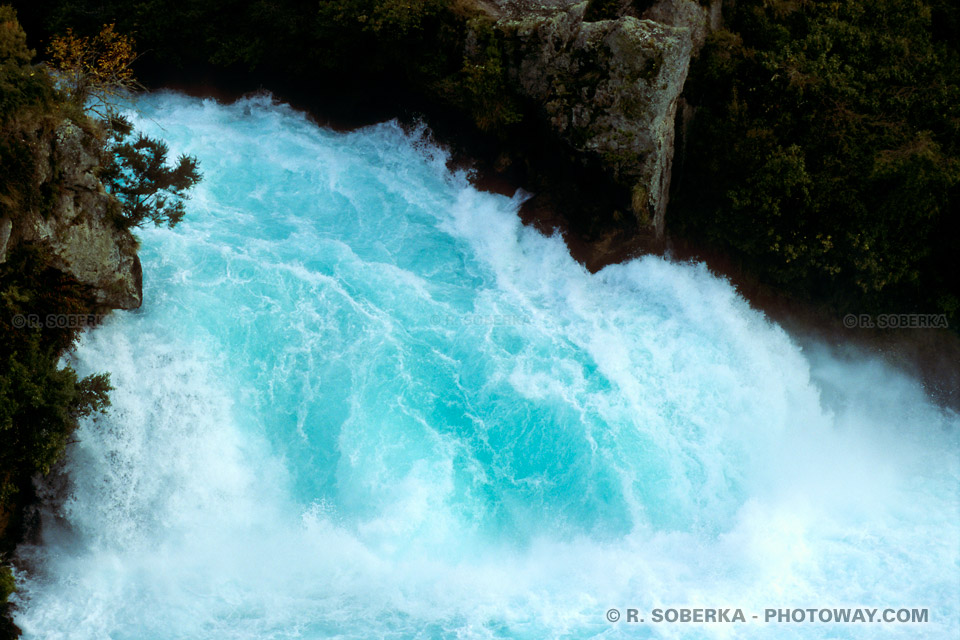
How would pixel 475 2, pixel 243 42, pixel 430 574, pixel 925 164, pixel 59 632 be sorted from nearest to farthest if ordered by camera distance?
pixel 59 632
pixel 430 574
pixel 925 164
pixel 475 2
pixel 243 42

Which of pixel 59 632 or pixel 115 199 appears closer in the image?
pixel 59 632

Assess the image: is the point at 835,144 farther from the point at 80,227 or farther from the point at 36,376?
the point at 36,376

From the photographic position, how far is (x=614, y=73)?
1958cm

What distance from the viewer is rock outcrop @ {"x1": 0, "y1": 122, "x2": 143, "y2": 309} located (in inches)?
596

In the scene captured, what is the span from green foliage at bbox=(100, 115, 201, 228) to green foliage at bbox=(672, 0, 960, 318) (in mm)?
14945

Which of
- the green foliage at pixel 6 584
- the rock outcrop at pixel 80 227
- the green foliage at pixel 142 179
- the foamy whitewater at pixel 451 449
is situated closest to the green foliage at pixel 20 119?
the rock outcrop at pixel 80 227

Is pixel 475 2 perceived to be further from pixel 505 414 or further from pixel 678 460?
pixel 678 460

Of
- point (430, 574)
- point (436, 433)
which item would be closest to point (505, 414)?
point (436, 433)

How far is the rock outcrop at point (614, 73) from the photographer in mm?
19406

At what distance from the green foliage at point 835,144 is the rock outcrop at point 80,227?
1631cm

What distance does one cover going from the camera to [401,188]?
2212cm

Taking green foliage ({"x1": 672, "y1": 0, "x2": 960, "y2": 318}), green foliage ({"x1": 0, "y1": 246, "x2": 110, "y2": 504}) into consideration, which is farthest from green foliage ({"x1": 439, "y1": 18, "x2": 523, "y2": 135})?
green foliage ({"x1": 0, "y1": 246, "x2": 110, "y2": 504})

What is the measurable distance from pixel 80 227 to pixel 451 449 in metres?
10.2

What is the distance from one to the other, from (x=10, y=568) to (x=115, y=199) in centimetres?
856
